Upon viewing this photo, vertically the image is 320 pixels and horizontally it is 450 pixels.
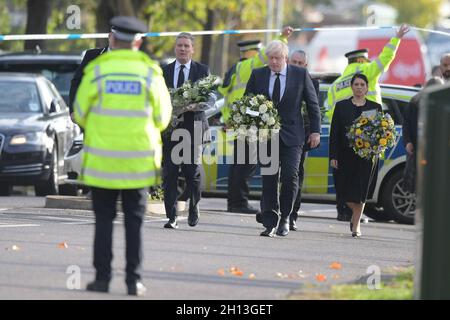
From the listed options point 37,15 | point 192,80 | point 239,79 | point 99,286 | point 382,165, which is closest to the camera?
point 99,286

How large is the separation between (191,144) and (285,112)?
991 millimetres

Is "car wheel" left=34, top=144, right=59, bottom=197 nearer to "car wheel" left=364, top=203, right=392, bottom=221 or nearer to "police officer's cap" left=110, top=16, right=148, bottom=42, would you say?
"car wheel" left=364, top=203, right=392, bottom=221

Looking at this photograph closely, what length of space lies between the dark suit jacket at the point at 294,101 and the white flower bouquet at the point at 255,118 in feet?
0.44

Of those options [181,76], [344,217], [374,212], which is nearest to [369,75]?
[344,217]

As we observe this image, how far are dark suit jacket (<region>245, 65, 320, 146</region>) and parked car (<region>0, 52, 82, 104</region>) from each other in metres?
8.09

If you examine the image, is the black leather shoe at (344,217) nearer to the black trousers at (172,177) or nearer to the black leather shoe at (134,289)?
the black trousers at (172,177)

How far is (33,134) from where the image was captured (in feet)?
59.6

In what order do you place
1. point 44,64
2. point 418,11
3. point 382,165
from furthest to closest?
point 418,11
point 44,64
point 382,165

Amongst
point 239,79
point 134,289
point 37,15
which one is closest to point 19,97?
point 239,79

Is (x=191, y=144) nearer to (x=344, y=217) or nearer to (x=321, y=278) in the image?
(x=344, y=217)

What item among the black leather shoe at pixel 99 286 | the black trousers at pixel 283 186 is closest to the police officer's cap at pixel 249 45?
the black trousers at pixel 283 186

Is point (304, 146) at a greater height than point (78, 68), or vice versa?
point (78, 68)

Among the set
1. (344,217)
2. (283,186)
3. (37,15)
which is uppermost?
(37,15)

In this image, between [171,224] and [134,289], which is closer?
[134,289]
